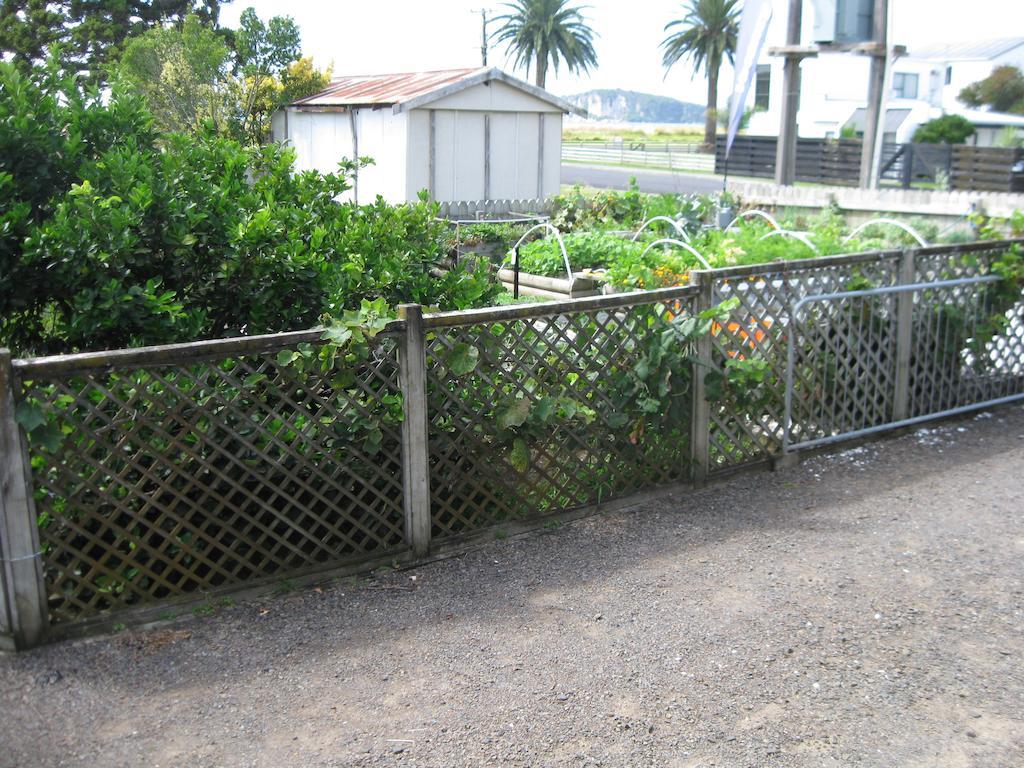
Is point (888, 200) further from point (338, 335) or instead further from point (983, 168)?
point (338, 335)

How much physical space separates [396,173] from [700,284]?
12841 millimetres

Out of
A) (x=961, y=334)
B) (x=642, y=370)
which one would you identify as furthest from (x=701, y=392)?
(x=961, y=334)

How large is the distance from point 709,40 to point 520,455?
56.0m

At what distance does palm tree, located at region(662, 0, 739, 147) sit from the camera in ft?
180

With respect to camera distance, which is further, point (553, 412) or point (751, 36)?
point (751, 36)

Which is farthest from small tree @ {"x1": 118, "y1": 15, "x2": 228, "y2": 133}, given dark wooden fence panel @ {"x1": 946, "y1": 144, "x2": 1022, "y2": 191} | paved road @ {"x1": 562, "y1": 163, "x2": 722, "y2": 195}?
dark wooden fence panel @ {"x1": 946, "y1": 144, "x2": 1022, "y2": 191}

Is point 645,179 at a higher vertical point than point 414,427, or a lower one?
higher

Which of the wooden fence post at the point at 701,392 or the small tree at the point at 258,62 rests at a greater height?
the small tree at the point at 258,62

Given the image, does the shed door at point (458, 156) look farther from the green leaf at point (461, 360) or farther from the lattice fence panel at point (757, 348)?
the green leaf at point (461, 360)

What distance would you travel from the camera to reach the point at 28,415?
3.59 metres

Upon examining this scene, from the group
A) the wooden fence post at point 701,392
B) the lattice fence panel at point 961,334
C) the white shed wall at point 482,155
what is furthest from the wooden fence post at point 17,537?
the white shed wall at point 482,155

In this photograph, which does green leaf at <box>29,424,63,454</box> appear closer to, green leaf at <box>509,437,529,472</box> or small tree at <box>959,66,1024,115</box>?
green leaf at <box>509,437,529,472</box>

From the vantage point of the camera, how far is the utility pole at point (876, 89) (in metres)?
15.6

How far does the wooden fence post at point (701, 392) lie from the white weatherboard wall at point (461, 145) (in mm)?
12352
